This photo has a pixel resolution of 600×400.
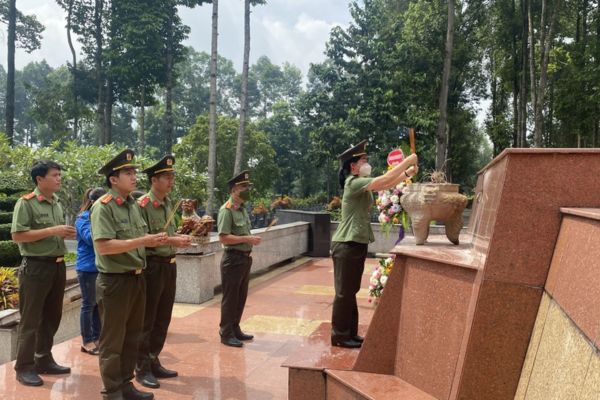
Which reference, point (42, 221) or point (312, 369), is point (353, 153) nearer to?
point (312, 369)

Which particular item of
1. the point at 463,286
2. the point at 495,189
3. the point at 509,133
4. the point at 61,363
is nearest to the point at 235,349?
the point at 61,363

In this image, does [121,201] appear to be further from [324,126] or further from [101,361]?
[324,126]

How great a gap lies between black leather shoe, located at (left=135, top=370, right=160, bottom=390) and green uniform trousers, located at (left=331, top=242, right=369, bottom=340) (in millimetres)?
1567

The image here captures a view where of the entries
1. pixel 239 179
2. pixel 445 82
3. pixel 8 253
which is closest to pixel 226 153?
pixel 445 82

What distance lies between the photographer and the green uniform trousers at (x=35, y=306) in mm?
4418

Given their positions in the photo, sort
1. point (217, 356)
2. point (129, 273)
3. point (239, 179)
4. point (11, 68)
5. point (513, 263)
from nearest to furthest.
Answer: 1. point (513, 263)
2. point (129, 273)
3. point (217, 356)
4. point (239, 179)
5. point (11, 68)

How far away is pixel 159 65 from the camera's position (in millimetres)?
30078

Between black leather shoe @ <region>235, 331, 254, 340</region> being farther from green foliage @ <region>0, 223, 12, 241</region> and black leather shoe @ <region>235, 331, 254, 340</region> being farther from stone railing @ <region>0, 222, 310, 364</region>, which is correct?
green foliage @ <region>0, 223, 12, 241</region>

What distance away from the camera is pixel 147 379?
438 cm

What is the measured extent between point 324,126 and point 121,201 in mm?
18650

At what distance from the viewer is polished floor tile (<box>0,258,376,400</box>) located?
4.21 meters

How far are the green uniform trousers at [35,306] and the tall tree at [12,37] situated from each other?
18.6 metres

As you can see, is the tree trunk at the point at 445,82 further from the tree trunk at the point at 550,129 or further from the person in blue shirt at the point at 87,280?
the person in blue shirt at the point at 87,280

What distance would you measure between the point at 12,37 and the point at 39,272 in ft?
80.8
